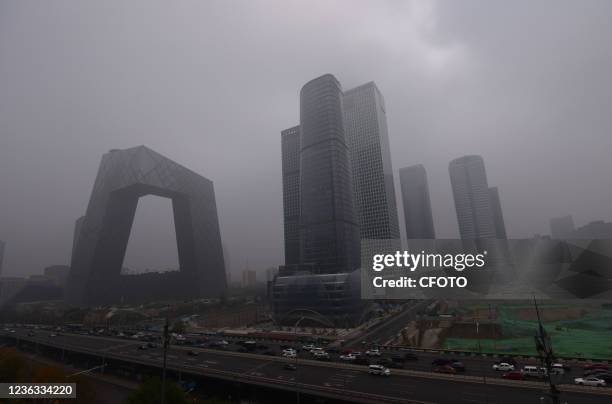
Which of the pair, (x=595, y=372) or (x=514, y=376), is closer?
(x=514, y=376)

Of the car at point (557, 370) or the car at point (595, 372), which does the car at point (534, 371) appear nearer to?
the car at point (557, 370)

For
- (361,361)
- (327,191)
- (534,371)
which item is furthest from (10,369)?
(327,191)

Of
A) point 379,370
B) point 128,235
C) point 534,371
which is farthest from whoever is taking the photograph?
point 128,235

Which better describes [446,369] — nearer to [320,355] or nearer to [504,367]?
[504,367]

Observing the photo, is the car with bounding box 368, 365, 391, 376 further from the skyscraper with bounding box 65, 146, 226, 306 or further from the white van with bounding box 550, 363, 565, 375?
the skyscraper with bounding box 65, 146, 226, 306

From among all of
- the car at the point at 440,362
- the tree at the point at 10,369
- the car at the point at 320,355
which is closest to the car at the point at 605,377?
the car at the point at 440,362

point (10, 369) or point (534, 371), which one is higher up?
point (10, 369)
